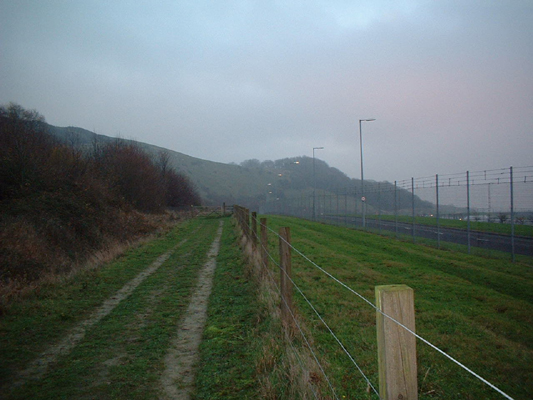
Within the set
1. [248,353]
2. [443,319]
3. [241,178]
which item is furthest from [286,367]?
[241,178]

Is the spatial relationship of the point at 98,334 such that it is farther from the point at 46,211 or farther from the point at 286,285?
the point at 46,211

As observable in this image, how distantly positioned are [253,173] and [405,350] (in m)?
164

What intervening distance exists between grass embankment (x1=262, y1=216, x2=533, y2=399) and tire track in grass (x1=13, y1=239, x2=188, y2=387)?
326cm

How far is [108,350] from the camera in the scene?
552cm

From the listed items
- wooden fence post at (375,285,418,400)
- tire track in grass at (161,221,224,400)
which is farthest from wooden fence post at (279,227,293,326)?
wooden fence post at (375,285,418,400)

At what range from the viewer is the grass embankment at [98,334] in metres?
4.45

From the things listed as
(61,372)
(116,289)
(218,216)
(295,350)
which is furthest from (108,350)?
(218,216)

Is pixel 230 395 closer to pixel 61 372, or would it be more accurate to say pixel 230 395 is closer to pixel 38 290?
pixel 61 372

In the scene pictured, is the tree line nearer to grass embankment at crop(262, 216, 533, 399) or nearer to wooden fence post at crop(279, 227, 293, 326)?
wooden fence post at crop(279, 227, 293, 326)

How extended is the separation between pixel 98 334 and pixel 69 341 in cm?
43

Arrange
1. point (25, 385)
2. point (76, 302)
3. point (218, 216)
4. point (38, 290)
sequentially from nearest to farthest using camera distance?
point (25, 385) → point (76, 302) → point (38, 290) → point (218, 216)

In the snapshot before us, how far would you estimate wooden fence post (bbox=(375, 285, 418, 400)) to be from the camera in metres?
2.10

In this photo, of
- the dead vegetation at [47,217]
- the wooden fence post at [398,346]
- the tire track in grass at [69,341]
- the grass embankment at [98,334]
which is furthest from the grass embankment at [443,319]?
the dead vegetation at [47,217]

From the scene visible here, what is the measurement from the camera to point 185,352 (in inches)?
214
